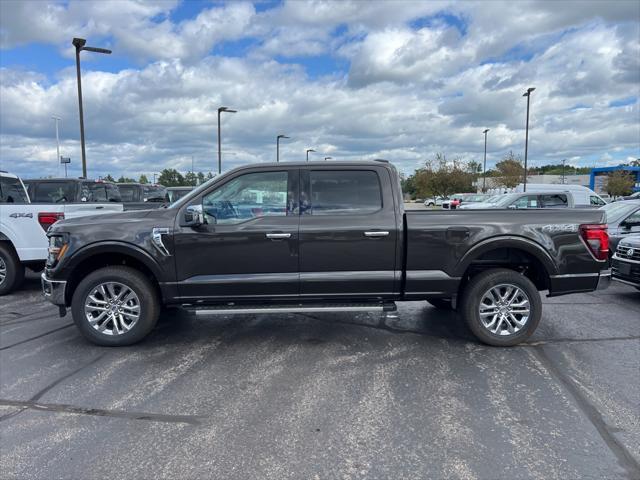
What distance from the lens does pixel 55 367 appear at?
459 cm

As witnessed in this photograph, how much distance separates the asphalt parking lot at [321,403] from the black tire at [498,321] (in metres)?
0.16

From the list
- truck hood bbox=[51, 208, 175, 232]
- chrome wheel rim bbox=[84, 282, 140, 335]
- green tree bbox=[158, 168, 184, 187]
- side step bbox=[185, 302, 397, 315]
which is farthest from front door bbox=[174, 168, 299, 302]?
green tree bbox=[158, 168, 184, 187]

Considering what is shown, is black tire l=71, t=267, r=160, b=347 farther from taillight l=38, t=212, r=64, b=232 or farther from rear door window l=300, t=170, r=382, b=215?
taillight l=38, t=212, r=64, b=232

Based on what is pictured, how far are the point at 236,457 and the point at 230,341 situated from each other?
2.40 meters

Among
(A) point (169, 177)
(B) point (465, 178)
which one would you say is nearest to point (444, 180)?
(B) point (465, 178)

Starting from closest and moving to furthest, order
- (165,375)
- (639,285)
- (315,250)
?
1. (165,375)
2. (315,250)
3. (639,285)

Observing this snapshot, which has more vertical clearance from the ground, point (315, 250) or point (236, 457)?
point (315, 250)

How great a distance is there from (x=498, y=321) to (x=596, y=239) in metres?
1.37

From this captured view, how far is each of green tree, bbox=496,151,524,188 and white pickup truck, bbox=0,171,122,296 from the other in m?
51.8

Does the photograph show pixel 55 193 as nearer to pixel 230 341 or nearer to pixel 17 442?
pixel 230 341

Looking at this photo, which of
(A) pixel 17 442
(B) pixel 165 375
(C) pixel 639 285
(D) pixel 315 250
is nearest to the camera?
(A) pixel 17 442

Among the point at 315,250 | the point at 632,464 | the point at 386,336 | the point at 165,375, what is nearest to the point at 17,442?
the point at 165,375

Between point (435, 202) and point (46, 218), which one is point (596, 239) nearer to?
point (46, 218)

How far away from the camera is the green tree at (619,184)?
56.6 meters
